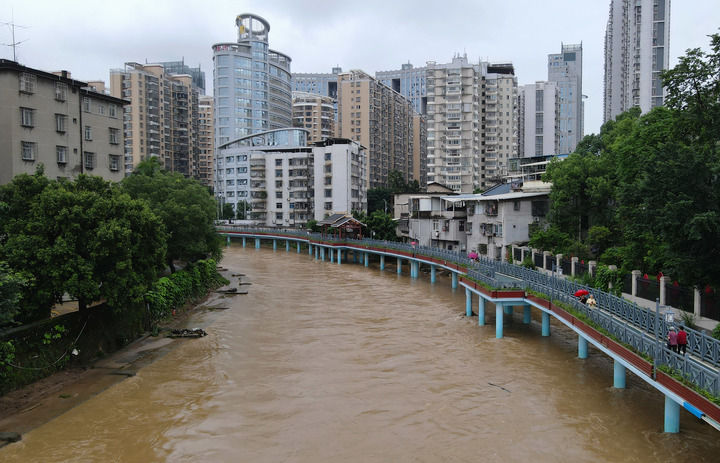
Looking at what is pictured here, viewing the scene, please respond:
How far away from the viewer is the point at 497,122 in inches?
3917

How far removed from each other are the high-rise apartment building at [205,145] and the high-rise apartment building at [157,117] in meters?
7.22

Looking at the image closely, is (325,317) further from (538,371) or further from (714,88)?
(714,88)

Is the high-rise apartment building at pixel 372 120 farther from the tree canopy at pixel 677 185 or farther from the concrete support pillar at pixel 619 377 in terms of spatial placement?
the concrete support pillar at pixel 619 377

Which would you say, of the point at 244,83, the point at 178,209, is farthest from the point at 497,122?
the point at 178,209

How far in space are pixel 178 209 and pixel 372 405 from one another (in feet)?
76.7

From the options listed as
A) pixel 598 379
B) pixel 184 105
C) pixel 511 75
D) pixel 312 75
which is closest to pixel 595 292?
pixel 598 379

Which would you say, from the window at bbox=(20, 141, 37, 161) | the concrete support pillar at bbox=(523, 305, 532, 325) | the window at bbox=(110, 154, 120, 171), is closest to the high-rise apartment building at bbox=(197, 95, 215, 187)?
the window at bbox=(110, 154, 120, 171)

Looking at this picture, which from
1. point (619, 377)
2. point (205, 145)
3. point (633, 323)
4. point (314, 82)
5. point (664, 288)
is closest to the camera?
point (633, 323)

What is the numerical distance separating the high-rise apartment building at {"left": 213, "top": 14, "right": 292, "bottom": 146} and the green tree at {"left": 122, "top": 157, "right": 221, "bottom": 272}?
74.7m

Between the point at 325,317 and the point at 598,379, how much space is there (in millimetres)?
16594

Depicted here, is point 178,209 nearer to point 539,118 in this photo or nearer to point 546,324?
point 546,324

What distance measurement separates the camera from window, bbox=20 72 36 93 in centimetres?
3359

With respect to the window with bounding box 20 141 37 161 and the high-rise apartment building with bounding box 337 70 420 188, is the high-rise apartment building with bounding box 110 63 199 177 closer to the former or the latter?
the high-rise apartment building with bounding box 337 70 420 188

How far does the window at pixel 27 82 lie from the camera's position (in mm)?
33594
